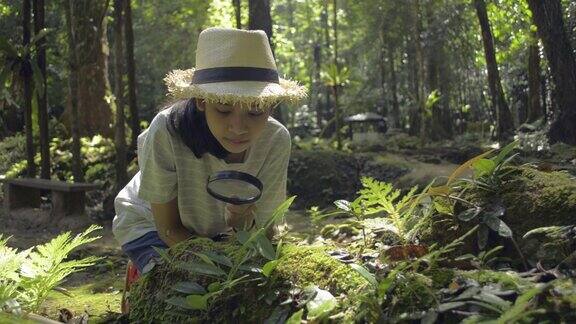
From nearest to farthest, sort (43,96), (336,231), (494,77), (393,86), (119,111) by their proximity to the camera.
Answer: (336,231)
(119,111)
(43,96)
(494,77)
(393,86)

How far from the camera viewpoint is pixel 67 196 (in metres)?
11.2

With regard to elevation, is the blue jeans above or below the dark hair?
below

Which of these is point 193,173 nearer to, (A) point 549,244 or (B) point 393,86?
(A) point 549,244

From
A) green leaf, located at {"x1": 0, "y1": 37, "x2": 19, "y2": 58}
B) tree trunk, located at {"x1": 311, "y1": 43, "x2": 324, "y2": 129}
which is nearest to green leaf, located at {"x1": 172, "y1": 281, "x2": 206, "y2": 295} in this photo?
green leaf, located at {"x1": 0, "y1": 37, "x2": 19, "y2": 58}

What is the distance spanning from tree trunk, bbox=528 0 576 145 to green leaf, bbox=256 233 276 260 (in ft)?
33.1

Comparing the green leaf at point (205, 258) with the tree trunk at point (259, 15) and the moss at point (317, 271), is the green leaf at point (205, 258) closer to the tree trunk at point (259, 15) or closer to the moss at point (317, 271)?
the moss at point (317, 271)

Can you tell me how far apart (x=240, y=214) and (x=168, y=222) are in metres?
0.30

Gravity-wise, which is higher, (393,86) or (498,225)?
(393,86)

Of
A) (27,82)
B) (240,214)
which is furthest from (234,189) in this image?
(27,82)

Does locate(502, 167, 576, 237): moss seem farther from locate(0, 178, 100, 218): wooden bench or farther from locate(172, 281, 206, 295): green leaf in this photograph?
locate(0, 178, 100, 218): wooden bench

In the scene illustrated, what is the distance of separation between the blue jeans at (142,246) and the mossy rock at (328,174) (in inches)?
357

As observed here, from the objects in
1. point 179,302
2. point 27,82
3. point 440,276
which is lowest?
point 179,302

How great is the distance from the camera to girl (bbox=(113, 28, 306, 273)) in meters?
2.59

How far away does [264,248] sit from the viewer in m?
1.90
